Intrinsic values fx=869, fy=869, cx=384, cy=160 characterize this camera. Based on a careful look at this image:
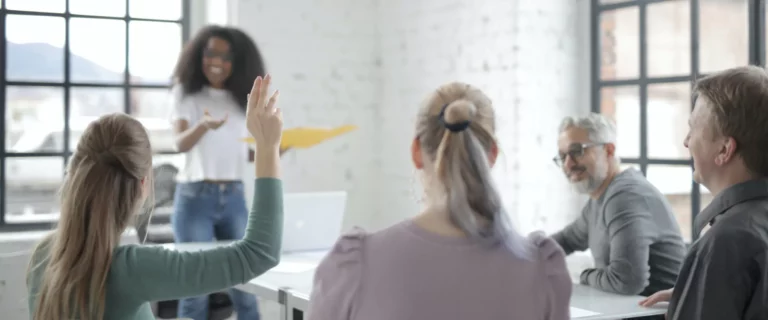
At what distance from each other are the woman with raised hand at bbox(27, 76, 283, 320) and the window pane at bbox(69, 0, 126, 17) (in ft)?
9.35

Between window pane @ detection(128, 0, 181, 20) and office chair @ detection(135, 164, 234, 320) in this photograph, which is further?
window pane @ detection(128, 0, 181, 20)

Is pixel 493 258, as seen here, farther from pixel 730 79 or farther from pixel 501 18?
pixel 501 18

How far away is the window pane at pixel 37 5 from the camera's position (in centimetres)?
404

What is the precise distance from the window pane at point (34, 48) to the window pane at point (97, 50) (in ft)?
0.20

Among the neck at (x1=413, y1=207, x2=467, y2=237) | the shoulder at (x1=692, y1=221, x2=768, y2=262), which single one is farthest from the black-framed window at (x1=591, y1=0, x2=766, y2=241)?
the neck at (x1=413, y1=207, x2=467, y2=237)

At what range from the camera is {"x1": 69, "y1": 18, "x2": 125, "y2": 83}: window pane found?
4191 millimetres

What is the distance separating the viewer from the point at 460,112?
4.49ft

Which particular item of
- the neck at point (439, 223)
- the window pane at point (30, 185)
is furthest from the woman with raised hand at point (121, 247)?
the window pane at point (30, 185)

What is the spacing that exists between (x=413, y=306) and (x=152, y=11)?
133 inches

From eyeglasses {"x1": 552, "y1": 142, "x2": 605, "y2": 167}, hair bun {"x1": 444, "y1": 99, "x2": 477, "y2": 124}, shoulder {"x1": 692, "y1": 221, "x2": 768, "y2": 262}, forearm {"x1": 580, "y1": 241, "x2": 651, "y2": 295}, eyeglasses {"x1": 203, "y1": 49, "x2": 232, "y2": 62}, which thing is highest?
eyeglasses {"x1": 203, "y1": 49, "x2": 232, "y2": 62}

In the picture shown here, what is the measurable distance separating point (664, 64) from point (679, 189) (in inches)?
19.9

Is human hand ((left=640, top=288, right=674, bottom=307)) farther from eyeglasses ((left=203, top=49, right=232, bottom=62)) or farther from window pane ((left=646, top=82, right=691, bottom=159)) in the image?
eyeglasses ((left=203, top=49, right=232, bottom=62))

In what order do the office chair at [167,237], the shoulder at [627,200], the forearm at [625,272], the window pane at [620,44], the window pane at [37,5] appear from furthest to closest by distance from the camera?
the window pane at [37,5] < the window pane at [620,44] < the shoulder at [627,200] < the forearm at [625,272] < the office chair at [167,237]

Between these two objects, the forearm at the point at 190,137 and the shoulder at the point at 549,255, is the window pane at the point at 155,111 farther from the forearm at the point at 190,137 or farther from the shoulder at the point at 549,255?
the shoulder at the point at 549,255
